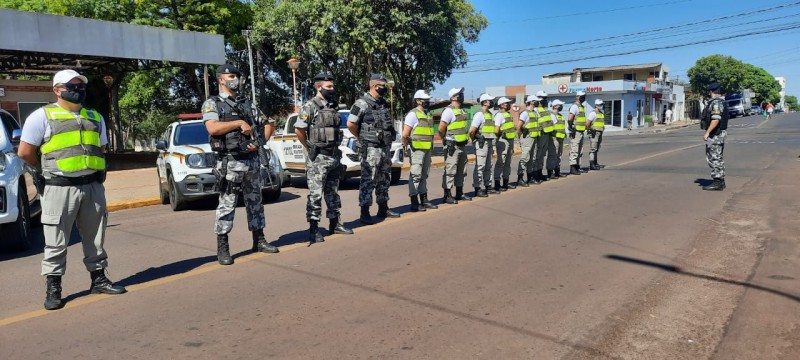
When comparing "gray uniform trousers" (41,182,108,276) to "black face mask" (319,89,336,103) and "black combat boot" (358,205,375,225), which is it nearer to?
"black face mask" (319,89,336,103)

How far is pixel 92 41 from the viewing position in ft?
53.4

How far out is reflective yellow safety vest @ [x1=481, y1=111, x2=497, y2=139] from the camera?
9.81 meters

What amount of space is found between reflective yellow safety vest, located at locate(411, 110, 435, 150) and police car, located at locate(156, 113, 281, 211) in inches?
88.0

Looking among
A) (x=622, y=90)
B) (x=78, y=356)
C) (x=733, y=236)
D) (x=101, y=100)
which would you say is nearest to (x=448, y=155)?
(x=733, y=236)

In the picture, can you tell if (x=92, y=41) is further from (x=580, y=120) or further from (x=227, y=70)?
(x=580, y=120)

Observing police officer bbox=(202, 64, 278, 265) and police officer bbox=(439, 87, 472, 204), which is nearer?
police officer bbox=(202, 64, 278, 265)

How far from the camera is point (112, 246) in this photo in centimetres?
695

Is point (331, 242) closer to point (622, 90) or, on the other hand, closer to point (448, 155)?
point (448, 155)

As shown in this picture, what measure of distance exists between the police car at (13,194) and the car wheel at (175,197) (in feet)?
8.26

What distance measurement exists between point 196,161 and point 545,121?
22.0 ft

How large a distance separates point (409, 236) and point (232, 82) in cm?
266

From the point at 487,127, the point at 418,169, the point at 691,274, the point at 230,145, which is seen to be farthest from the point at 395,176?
the point at 691,274

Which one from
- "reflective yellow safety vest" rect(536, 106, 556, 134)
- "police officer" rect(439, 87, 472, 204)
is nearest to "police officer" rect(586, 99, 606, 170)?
"reflective yellow safety vest" rect(536, 106, 556, 134)

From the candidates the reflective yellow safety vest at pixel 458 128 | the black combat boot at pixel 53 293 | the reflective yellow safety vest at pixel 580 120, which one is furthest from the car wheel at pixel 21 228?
the reflective yellow safety vest at pixel 580 120
